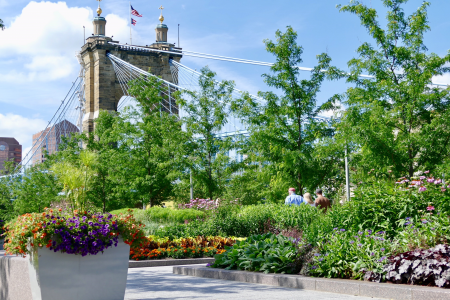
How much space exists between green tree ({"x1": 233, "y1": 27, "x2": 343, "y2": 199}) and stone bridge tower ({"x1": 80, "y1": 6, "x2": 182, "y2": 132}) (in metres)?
25.9

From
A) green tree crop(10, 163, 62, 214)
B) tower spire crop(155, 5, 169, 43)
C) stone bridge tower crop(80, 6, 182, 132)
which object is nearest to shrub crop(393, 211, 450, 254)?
green tree crop(10, 163, 62, 214)

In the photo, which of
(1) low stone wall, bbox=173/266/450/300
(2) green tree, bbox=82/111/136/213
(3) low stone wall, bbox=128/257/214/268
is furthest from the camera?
(2) green tree, bbox=82/111/136/213

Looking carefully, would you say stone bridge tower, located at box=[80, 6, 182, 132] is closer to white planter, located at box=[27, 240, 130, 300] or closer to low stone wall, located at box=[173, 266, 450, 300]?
low stone wall, located at box=[173, 266, 450, 300]

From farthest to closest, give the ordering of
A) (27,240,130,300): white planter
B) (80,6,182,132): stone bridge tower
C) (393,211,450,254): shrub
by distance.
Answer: (80,6,182,132): stone bridge tower
(393,211,450,254): shrub
(27,240,130,300): white planter

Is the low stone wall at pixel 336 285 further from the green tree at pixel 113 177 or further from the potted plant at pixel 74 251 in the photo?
the green tree at pixel 113 177

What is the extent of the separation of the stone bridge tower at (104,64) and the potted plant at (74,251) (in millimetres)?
34622

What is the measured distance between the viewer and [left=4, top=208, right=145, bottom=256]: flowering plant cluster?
4.97 metres

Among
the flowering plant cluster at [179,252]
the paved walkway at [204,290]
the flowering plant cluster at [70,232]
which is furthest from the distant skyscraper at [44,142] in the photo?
the flowering plant cluster at [70,232]

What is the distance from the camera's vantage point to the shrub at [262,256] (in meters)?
7.22

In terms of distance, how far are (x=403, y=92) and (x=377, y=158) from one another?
173 cm

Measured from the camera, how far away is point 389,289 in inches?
216

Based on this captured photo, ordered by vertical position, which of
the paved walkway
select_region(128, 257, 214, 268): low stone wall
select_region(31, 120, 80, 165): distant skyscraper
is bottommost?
select_region(128, 257, 214, 268): low stone wall

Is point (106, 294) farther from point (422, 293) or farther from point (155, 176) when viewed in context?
point (155, 176)

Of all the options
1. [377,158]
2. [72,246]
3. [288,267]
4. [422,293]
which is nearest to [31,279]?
[72,246]
